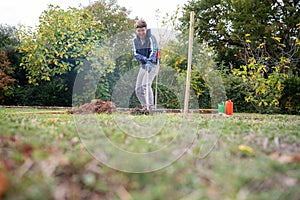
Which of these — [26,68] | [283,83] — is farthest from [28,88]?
[283,83]

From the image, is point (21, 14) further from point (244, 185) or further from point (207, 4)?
point (244, 185)

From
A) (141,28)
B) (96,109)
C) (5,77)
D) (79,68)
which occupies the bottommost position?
(96,109)

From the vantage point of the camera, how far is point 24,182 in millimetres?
941

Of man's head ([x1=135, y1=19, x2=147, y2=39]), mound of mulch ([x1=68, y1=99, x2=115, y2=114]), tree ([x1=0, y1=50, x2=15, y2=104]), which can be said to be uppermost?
man's head ([x1=135, y1=19, x2=147, y2=39])

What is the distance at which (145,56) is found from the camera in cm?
525

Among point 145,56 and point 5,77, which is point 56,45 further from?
point 145,56

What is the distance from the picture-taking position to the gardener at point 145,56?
4965 mm

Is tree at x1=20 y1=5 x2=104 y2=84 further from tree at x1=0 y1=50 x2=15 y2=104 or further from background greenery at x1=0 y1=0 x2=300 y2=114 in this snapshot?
tree at x1=0 y1=50 x2=15 y2=104

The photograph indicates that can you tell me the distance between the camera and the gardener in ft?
16.3

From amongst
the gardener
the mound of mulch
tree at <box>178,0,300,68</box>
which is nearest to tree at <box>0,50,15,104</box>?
the mound of mulch

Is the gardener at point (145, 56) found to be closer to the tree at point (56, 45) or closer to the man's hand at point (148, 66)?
the man's hand at point (148, 66)

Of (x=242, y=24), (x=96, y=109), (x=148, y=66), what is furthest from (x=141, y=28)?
(x=242, y=24)

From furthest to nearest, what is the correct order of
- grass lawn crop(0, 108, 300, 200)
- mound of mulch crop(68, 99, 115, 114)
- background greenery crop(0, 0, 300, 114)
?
background greenery crop(0, 0, 300, 114)
mound of mulch crop(68, 99, 115, 114)
grass lawn crop(0, 108, 300, 200)

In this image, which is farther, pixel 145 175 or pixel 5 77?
pixel 5 77
